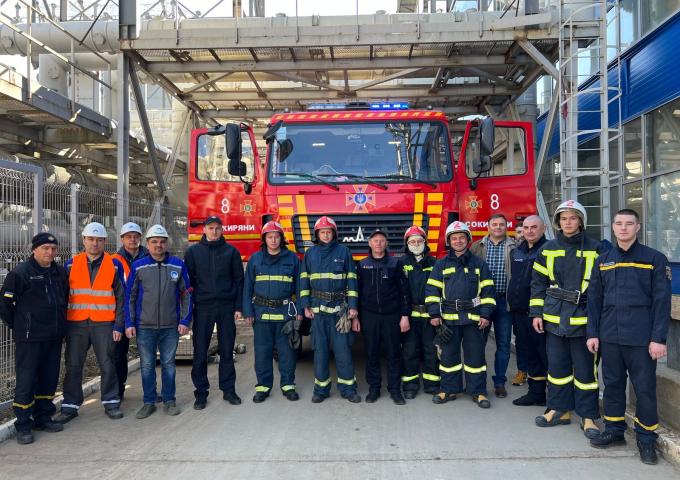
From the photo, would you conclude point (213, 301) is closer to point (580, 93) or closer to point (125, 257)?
point (125, 257)

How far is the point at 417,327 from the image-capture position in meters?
5.73

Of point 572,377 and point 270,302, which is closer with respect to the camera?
point 572,377

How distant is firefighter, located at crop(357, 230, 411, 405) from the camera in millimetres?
5547

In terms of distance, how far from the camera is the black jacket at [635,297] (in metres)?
4.02

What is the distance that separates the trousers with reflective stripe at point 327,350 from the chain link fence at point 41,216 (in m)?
2.85

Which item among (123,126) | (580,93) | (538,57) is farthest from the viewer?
(123,126)

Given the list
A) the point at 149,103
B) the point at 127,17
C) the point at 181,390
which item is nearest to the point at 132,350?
the point at 181,390

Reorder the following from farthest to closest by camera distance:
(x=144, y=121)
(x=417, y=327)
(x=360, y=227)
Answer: (x=144, y=121)
(x=360, y=227)
(x=417, y=327)

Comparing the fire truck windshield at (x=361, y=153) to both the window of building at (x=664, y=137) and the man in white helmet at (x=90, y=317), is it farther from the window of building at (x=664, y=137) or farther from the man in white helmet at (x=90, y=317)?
the window of building at (x=664, y=137)

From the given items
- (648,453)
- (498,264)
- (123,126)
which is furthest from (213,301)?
(123,126)

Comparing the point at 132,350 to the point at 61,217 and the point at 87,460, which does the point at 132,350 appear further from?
the point at 87,460

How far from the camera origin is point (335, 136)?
681 centimetres

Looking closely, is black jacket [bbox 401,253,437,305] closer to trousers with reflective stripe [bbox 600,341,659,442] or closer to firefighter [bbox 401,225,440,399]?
firefighter [bbox 401,225,440,399]

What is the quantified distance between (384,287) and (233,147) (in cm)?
256
